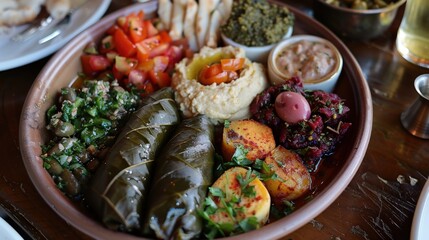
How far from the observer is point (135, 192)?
251 centimetres

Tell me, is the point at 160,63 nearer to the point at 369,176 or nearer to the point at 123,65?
the point at 123,65

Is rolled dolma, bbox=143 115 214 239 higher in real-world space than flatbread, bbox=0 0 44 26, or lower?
lower

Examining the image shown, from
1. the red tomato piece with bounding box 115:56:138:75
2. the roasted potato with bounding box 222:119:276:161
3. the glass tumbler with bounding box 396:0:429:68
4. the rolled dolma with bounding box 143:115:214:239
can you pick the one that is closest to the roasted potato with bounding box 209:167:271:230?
the rolled dolma with bounding box 143:115:214:239

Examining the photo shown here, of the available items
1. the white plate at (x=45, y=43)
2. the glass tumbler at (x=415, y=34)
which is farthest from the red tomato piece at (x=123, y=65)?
the glass tumbler at (x=415, y=34)

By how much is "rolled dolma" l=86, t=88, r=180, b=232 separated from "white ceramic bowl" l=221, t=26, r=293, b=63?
738 millimetres

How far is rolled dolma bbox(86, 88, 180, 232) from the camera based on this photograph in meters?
2.40

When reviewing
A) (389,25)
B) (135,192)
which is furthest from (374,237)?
(389,25)

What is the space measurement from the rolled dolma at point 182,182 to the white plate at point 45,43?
1.45 metres

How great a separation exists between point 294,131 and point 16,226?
1.94m

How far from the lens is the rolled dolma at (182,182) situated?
7.71 ft

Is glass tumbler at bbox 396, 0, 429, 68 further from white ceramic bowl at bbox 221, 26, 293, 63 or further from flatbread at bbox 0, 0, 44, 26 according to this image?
flatbread at bbox 0, 0, 44, 26

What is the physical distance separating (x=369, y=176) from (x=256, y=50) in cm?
135

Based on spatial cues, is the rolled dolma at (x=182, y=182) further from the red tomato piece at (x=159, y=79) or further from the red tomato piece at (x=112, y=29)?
the red tomato piece at (x=112, y=29)

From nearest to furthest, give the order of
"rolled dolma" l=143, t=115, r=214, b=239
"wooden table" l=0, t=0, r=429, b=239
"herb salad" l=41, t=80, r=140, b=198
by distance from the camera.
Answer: "rolled dolma" l=143, t=115, r=214, b=239 < "wooden table" l=0, t=0, r=429, b=239 < "herb salad" l=41, t=80, r=140, b=198
